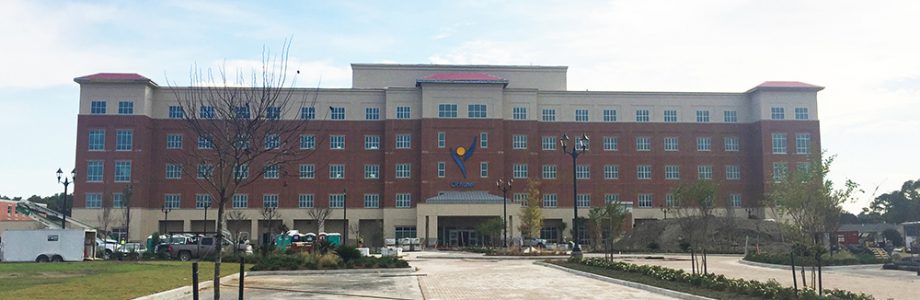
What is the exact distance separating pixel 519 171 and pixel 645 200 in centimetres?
1390

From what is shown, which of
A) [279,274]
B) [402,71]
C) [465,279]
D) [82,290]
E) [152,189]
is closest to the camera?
[82,290]

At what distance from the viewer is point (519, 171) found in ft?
262

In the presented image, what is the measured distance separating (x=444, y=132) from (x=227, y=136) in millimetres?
62997

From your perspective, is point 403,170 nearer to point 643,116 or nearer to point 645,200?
point 645,200

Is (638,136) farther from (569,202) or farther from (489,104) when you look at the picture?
(489,104)

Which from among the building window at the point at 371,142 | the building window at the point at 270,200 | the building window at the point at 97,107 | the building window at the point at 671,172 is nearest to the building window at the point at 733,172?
the building window at the point at 671,172

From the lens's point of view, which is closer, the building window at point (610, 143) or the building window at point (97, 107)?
the building window at point (97, 107)

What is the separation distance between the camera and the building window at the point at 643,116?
8212cm

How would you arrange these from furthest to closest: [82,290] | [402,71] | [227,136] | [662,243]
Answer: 1. [402,71]
2. [662,243]
3. [82,290]
4. [227,136]

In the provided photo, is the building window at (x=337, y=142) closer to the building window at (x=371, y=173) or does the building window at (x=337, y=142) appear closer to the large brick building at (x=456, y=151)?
the large brick building at (x=456, y=151)

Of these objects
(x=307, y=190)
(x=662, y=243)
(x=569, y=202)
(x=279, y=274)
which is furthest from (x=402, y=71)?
(x=279, y=274)

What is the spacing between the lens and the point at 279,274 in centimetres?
2806

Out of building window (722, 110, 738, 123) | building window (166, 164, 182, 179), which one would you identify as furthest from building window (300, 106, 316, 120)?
building window (722, 110, 738, 123)

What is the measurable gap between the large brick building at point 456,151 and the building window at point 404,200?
13cm
